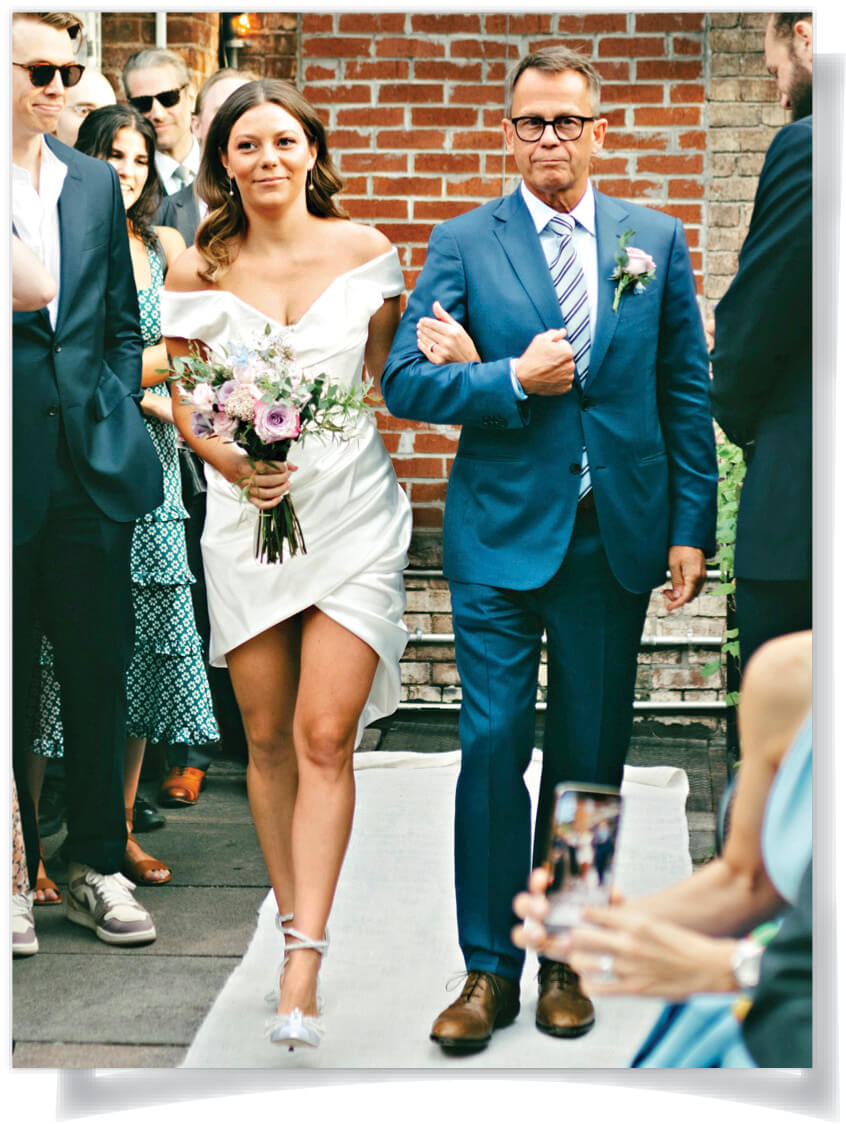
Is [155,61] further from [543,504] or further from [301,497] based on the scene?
[543,504]

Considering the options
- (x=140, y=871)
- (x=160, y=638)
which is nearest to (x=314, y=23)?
(x=160, y=638)

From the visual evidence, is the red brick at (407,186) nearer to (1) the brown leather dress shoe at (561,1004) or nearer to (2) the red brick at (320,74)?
(2) the red brick at (320,74)

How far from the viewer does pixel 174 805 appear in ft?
13.9

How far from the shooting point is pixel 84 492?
3557 mm

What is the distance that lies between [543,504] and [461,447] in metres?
0.24

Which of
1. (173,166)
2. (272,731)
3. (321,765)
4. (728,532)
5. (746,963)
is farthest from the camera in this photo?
(728,532)

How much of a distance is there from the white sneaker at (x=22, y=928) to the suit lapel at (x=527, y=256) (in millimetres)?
1782

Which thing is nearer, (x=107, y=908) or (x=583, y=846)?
(x=583, y=846)

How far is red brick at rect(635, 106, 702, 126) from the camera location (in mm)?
3514

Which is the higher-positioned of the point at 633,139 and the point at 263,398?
the point at 633,139

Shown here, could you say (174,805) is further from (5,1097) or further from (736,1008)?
(736,1008)

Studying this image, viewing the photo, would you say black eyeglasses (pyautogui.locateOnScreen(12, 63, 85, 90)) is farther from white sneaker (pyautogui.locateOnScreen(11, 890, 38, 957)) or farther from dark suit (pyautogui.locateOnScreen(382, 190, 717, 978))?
white sneaker (pyautogui.locateOnScreen(11, 890, 38, 957))

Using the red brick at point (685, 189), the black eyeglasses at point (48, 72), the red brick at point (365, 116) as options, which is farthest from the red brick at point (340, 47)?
the red brick at point (685, 189)

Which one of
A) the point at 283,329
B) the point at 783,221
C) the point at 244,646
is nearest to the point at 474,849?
the point at 244,646
